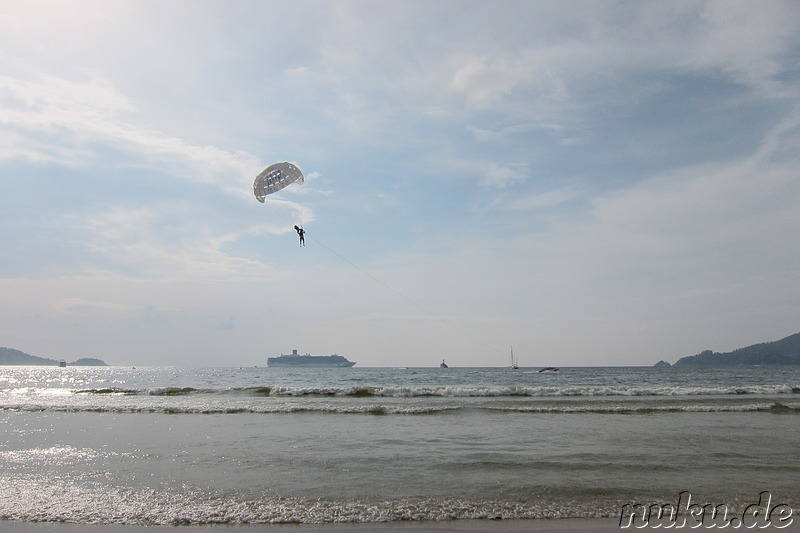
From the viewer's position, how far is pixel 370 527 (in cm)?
652

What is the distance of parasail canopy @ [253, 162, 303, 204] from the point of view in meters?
22.6

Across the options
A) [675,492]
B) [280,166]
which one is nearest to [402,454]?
[675,492]

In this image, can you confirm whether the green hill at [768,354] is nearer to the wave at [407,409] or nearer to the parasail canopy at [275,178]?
the wave at [407,409]

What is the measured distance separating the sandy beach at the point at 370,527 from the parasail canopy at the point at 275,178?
1735 cm

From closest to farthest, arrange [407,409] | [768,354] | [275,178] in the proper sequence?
[407,409]
[275,178]
[768,354]

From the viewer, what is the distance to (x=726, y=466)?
9.87 m

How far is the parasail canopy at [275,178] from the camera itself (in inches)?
892

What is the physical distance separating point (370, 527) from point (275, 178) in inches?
759

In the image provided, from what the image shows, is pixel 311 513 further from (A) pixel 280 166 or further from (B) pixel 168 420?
(A) pixel 280 166

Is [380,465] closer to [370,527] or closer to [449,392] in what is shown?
[370,527]

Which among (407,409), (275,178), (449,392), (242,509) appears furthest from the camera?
(449,392)

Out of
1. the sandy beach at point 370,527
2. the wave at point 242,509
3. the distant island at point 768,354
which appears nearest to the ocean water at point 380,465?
the wave at point 242,509

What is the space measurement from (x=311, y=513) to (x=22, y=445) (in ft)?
32.6

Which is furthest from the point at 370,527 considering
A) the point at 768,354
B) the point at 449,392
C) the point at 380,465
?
the point at 768,354
